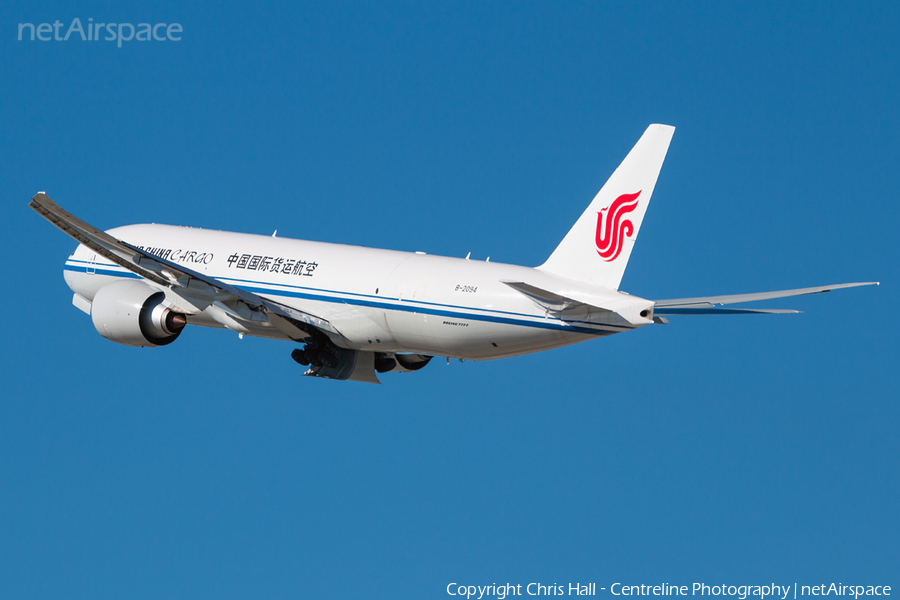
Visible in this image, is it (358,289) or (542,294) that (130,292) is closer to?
A: (358,289)

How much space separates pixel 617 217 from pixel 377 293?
750cm

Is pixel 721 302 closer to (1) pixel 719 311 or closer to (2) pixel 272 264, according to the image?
(1) pixel 719 311

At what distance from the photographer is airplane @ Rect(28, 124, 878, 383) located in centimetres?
3975

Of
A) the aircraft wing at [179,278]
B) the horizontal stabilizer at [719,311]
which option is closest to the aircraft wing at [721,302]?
the horizontal stabilizer at [719,311]

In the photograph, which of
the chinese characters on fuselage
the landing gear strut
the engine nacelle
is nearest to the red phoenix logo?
the chinese characters on fuselage

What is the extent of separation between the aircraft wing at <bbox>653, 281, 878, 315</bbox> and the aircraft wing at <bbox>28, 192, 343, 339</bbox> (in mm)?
10691

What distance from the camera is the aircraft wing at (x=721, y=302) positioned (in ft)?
122

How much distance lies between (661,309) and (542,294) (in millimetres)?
3268

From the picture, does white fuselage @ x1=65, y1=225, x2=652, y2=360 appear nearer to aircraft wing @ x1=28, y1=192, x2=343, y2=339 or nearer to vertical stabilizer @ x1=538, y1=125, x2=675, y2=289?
aircraft wing @ x1=28, y1=192, x2=343, y2=339

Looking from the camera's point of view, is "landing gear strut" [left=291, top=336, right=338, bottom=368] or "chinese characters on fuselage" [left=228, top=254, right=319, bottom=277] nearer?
"chinese characters on fuselage" [left=228, top=254, right=319, bottom=277]

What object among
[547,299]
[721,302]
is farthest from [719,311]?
[547,299]

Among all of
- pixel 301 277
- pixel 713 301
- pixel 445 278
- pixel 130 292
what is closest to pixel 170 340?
pixel 130 292

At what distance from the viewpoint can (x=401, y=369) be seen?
159 ft

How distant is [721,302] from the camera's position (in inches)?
1480
